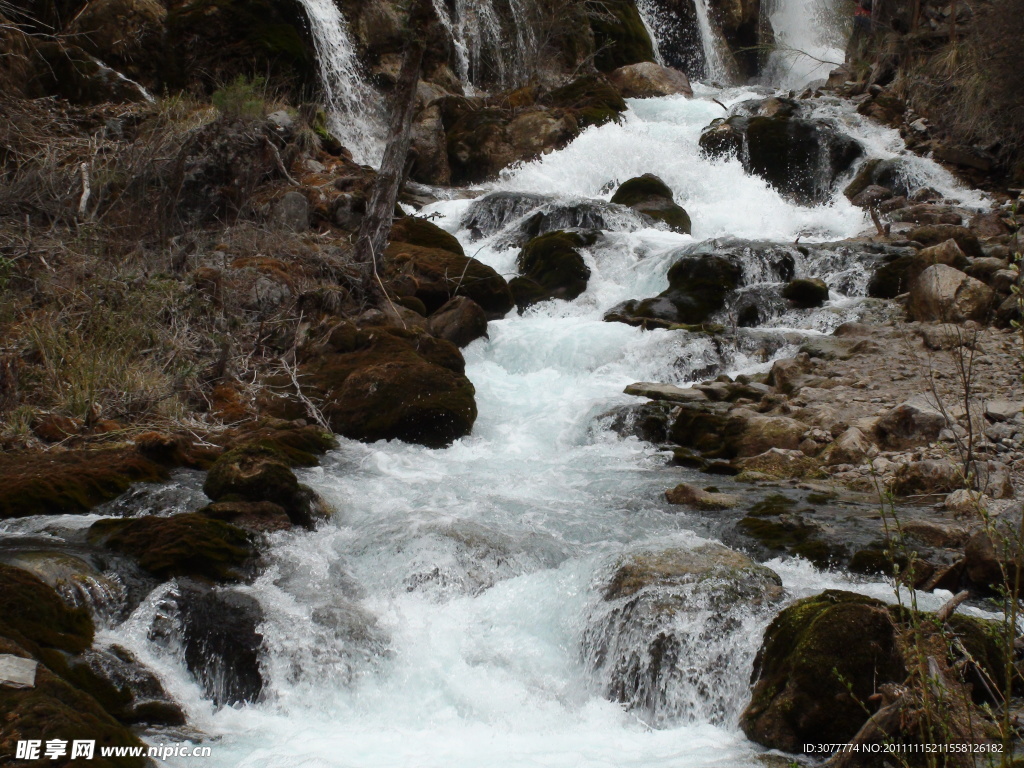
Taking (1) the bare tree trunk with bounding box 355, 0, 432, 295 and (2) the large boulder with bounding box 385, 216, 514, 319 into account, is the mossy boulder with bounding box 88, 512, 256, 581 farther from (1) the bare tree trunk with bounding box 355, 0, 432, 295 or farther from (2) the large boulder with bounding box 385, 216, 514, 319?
(2) the large boulder with bounding box 385, 216, 514, 319

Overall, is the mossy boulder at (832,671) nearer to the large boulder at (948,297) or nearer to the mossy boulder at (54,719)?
the mossy boulder at (54,719)

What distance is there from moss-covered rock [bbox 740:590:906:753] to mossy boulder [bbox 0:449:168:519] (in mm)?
3853

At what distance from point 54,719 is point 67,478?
2958mm

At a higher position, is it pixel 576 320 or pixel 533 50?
pixel 533 50

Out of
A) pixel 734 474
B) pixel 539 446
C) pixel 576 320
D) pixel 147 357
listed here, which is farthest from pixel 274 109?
pixel 734 474

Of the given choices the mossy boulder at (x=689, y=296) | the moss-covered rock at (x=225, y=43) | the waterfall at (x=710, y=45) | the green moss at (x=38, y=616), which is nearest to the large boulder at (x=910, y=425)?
the mossy boulder at (x=689, y=296)

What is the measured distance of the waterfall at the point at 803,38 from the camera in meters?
28.5

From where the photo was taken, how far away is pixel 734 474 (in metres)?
6.61

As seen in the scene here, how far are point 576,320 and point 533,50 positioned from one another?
1329cm

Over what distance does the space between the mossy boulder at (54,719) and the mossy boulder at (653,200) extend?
1265 cm

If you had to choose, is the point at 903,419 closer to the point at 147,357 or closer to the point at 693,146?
the point at 147,357

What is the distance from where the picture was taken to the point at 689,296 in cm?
1067

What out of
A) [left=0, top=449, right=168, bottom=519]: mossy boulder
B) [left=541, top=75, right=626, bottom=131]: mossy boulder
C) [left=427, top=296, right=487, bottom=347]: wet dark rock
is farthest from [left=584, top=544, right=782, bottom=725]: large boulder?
[left=541, top=75, right=626, bottom=131]: mossy boulder

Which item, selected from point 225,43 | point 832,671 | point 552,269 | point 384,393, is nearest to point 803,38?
point 225,43
